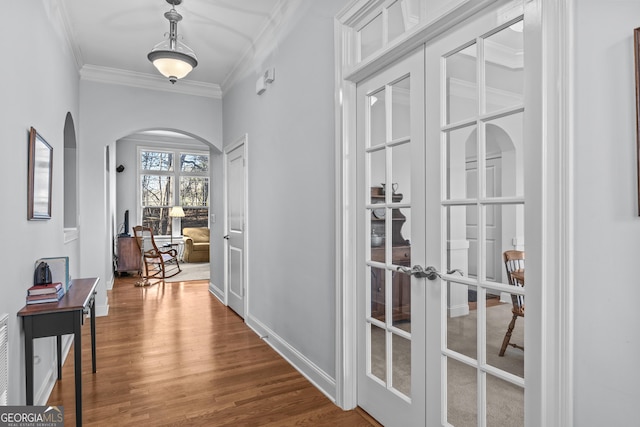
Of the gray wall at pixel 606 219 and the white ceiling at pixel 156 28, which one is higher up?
the white ceiling at pixel 156 28

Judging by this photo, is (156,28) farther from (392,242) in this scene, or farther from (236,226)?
(392,242)

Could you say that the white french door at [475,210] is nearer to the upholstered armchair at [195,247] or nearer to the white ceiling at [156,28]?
the white ceiling at [156,28]

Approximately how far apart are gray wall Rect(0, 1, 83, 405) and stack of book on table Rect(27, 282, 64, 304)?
0.18ft

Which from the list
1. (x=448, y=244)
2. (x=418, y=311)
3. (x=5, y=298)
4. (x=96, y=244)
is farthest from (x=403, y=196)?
(x=96, y=244)

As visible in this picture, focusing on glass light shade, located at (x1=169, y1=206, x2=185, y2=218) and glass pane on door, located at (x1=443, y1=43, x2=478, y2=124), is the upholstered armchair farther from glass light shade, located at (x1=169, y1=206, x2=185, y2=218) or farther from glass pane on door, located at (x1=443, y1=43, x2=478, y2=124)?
glass pane on door, located at (x1=443, y1=43, x2=478, y2=124)

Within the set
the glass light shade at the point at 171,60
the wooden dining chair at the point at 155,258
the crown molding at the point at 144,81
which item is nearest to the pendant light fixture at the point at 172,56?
the glass light shade at the point at 171,60

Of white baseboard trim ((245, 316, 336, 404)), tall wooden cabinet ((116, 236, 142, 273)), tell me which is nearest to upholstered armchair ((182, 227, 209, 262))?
tall wooden cabinet ((116, 236, 142, 273))

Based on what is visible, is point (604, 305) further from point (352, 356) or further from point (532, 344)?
point (352, 356)

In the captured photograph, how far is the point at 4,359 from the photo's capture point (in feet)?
5.78

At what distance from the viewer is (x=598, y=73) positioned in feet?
3.81

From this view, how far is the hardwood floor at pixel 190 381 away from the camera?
7.67 feet

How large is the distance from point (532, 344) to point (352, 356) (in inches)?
50.3

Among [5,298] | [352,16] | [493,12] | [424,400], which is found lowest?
[424,400]

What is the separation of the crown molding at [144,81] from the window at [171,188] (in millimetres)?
4360
